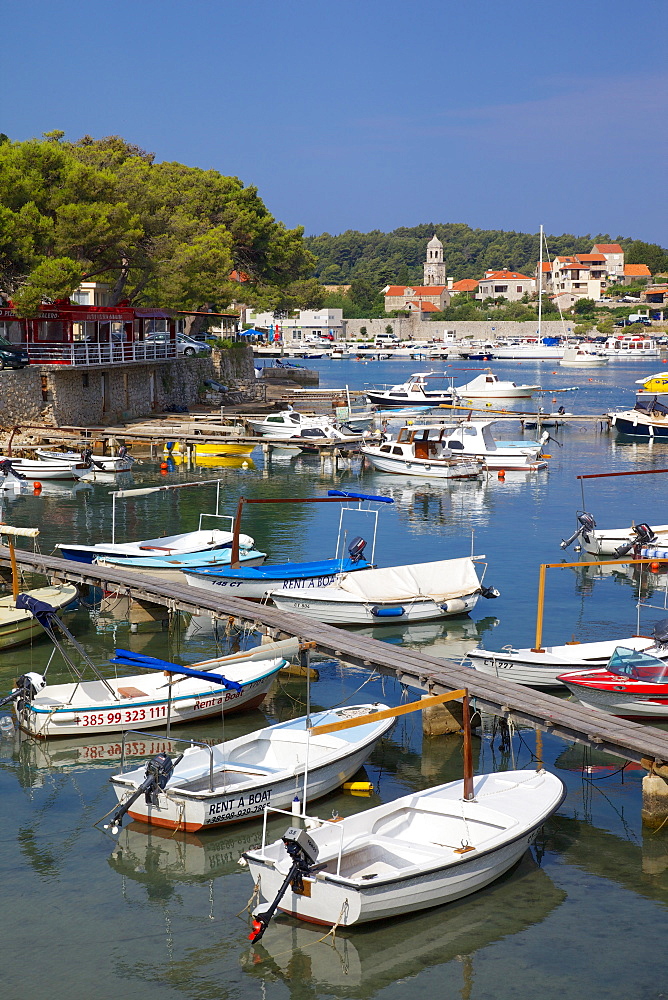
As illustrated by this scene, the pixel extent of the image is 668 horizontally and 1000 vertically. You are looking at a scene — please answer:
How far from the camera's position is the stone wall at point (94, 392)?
48.6m

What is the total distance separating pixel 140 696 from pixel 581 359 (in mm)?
115924

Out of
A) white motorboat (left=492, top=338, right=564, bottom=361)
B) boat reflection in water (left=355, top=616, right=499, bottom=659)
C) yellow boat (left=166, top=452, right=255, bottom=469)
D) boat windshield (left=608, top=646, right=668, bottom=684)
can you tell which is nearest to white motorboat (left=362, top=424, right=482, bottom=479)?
yellow boat (left=166, top=452, right=255, bottom=469)

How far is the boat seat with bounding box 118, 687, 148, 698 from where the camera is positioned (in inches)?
698

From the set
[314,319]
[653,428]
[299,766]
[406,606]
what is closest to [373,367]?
[314,319]

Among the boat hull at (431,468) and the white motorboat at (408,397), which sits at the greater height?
the white motorboat at (408,397)

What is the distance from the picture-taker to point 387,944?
1206cm

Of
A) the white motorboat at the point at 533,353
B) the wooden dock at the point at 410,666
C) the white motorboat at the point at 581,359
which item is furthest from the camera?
the white motorboat at the point at 533,353

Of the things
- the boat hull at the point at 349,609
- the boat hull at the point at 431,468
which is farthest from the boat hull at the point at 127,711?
the boat hull at the point at 431,468

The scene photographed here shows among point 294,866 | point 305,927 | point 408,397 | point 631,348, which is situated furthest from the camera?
point 631,348

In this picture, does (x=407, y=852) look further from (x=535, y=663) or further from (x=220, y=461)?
(x=220, y=461)

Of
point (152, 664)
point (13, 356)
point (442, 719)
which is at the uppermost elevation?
point (13, 356)

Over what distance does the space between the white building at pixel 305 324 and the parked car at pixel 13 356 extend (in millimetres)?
127398

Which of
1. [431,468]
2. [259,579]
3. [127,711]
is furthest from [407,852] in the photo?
[431,468]

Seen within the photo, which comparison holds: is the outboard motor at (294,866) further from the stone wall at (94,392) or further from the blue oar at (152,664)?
the stone wall at (94,392)
